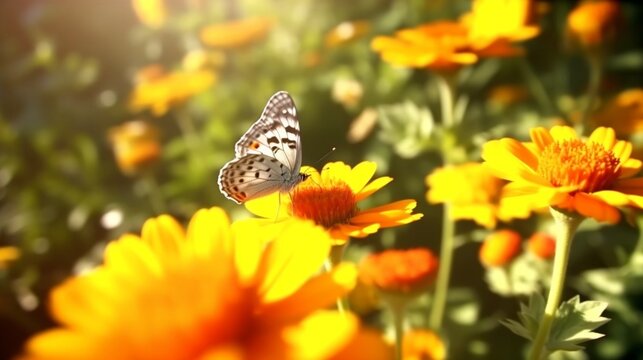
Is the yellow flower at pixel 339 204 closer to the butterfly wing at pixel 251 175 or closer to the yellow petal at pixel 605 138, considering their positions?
the butterfly wing at pixel 251 175

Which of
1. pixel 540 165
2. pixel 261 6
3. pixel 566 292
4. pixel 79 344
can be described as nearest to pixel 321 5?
pixel 261 6

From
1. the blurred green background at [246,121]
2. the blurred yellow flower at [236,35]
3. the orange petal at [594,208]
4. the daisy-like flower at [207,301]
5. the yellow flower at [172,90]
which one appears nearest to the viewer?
the daisy-like flower at [207,301]

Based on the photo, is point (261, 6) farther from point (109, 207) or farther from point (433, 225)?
point (433, 225)

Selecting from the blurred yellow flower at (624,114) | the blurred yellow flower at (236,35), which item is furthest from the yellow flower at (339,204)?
the blurred yellow flower at (236,35)

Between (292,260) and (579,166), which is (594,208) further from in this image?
(292,260)

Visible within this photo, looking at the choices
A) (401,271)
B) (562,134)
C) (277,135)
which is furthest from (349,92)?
(562,134)

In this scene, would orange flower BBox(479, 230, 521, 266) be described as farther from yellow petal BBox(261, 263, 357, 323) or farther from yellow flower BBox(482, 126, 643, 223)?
yellow petal BBox(261, 263, 357, 323)

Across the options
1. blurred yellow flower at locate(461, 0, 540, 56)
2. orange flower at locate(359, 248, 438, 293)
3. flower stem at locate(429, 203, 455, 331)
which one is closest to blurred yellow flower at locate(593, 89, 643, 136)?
blurred yellow flower at locate(461, 0, 540, 56)
